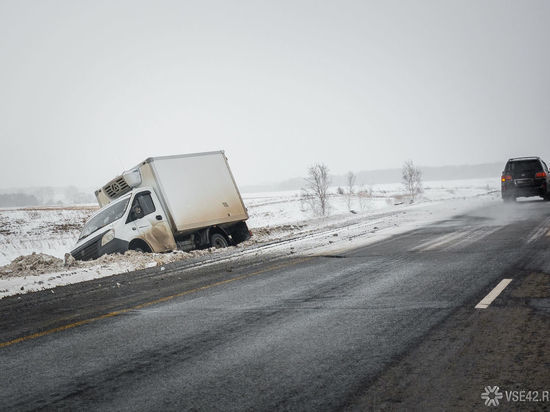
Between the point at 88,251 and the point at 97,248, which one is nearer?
the point at 97,248

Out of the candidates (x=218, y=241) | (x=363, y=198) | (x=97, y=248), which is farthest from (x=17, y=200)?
(x=97, y=248)

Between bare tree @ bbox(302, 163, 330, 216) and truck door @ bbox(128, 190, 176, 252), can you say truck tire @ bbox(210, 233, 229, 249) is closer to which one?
truck door @ bbox(128, 190, 176, 252)

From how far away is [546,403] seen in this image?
2732mm

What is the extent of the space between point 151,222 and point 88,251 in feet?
6.33

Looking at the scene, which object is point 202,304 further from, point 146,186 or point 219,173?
point 219,173

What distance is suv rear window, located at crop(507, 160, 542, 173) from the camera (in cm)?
2156

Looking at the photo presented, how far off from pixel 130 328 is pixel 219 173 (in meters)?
10.6

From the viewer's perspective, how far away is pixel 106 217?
13.4 m

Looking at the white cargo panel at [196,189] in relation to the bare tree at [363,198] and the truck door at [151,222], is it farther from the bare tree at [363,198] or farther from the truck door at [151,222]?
the bare tree at [363,198]

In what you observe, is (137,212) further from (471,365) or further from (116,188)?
(471,365)
